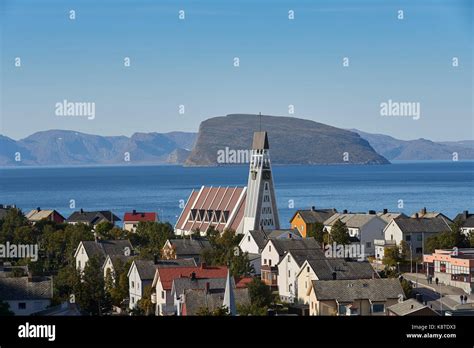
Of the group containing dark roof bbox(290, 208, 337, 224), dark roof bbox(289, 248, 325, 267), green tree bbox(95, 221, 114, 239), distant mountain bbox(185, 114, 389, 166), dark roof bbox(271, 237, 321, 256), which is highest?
distant mountain bbox(185, 114, 389, 166)

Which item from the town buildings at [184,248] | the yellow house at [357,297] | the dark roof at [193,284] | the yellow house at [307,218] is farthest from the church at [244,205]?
the yellow house at [357,297]

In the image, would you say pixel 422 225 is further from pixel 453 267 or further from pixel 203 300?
pixel 203 300

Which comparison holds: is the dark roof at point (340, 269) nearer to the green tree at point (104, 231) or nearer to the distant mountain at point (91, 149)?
the green tree at point (104, 231)

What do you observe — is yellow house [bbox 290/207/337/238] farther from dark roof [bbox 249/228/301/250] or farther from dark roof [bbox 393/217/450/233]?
dark roof [bbox 249/228/301/250]

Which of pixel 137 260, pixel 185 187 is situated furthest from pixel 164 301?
pixel 185 187

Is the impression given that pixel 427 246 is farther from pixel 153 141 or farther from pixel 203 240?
pixel 153 141

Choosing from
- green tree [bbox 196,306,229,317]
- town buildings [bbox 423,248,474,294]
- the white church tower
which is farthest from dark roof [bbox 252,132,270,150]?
green tree [bbox 196,306,229,317]
